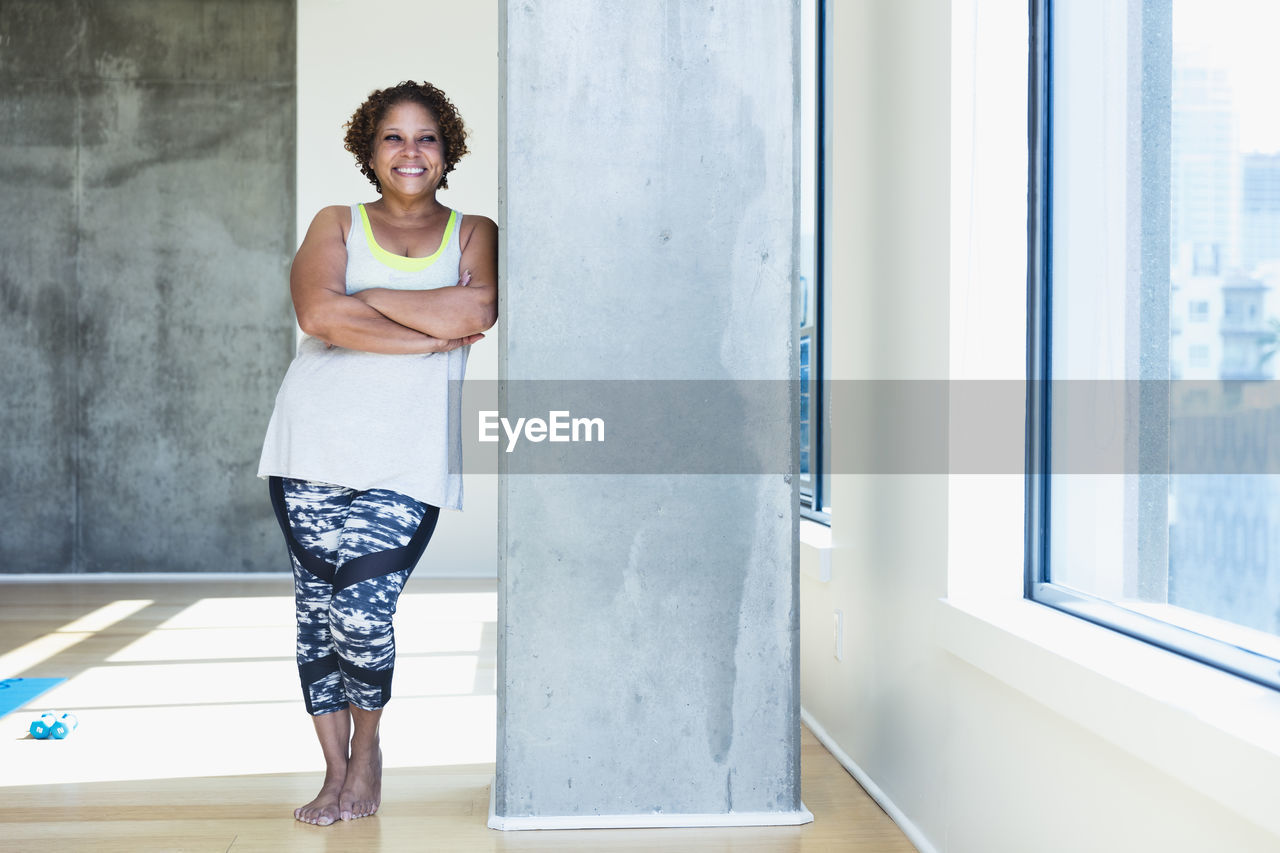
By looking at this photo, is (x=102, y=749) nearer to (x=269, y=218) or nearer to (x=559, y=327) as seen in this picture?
(x=559, y=327)

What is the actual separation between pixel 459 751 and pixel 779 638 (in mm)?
1071

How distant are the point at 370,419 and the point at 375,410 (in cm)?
2

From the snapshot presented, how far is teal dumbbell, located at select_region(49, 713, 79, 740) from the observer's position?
3.05m

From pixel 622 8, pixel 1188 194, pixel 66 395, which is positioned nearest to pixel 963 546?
pixel 1188 194

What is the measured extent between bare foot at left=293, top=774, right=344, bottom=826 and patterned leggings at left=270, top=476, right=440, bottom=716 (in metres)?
0.15

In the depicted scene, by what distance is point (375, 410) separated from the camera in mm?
2410

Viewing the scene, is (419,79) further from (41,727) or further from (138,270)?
(41,727)

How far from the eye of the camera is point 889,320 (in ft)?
8.16

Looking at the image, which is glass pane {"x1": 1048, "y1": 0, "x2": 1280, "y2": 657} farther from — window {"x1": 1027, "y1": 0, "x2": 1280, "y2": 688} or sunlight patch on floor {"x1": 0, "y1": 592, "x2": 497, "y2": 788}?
sunlight patch on floor {"x1": 0, "y1": 592, "x2": 497, "y2": 788}

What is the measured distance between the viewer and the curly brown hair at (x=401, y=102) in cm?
254

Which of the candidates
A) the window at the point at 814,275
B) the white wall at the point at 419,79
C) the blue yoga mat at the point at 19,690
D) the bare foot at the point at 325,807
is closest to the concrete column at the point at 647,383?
the bare foot at the point at 325,807

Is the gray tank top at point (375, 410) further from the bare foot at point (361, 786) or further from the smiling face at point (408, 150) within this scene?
the bare foot at point (361, 786)

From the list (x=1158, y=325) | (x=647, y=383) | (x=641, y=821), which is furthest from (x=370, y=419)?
(x=1158, y=325)

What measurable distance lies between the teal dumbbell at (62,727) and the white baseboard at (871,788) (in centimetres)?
199
